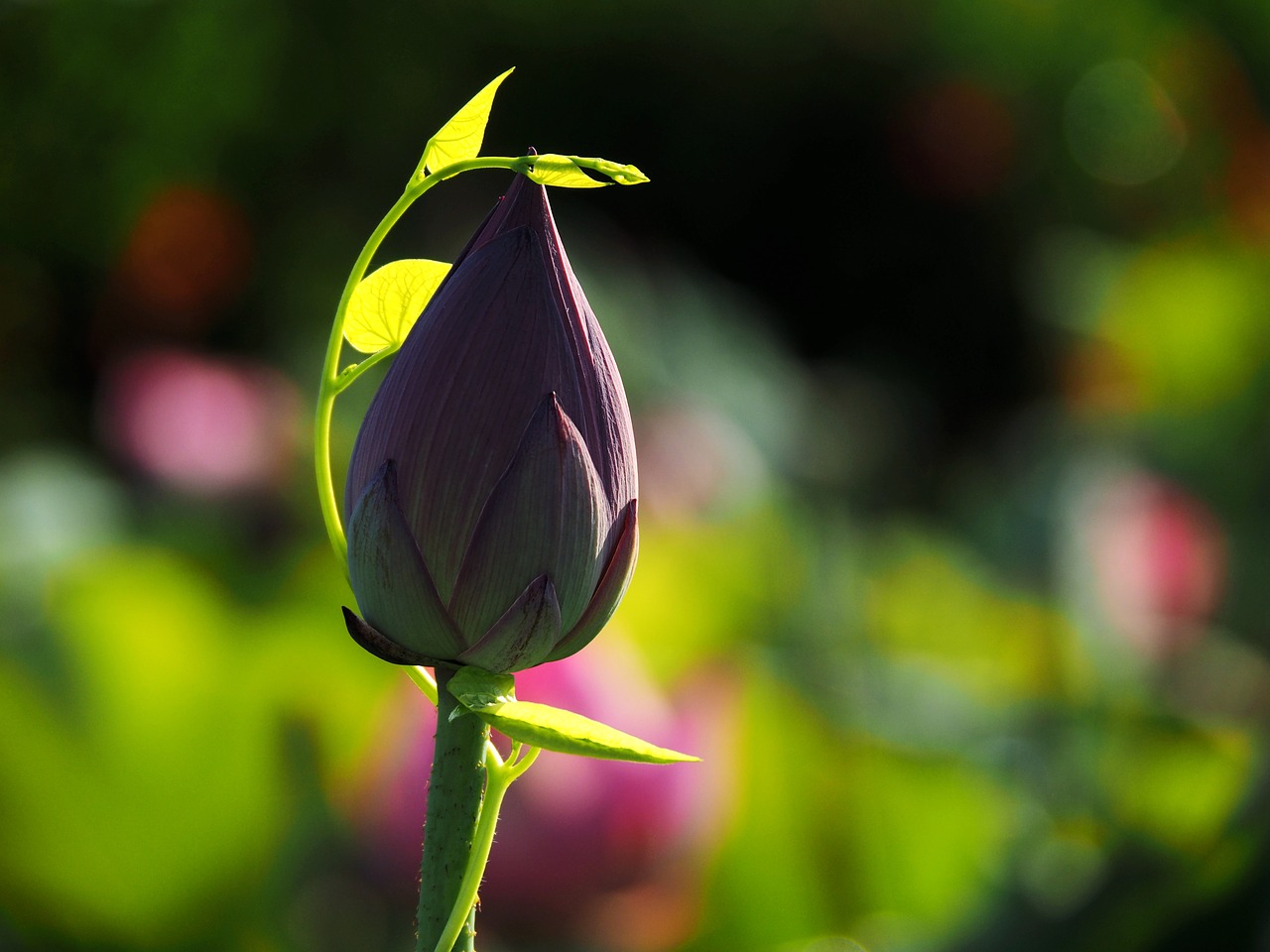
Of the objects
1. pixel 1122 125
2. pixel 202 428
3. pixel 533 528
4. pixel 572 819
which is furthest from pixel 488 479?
pixel 1122 125

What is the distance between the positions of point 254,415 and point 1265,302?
1.39 meters

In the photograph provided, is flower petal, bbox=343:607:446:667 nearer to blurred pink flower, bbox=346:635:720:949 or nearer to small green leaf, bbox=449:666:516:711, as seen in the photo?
small green leaf, bbox=449:666:516:711

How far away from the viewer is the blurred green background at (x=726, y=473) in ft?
2.98

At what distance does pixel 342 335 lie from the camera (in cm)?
21

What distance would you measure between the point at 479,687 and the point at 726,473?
5.02 feet

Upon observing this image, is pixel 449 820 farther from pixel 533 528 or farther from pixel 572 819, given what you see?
pixel 572 819

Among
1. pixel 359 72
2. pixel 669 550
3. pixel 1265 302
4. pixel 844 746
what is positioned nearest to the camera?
pixel 844 746

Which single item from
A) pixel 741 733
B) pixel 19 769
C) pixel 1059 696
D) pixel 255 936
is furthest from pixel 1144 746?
pixel 19 769

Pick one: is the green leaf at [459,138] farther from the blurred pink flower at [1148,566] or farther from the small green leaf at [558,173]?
the blurred pink flower at [1148,566]

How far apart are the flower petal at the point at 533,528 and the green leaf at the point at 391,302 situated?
0.13 ft

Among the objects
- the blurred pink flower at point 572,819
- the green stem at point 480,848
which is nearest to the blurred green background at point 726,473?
the blurred pink flower at point 572,819

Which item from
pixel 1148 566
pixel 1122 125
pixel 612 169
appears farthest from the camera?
pixel 1122 125

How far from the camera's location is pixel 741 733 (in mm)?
955

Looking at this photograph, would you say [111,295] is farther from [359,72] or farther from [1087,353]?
[1087,353]
